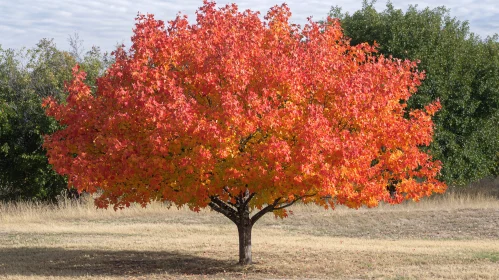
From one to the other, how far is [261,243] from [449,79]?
19.5m

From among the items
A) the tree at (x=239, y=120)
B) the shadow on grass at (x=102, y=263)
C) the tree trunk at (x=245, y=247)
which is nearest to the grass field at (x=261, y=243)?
the shadow on grass at (x=102, y=263)

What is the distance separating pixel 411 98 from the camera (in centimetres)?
4038

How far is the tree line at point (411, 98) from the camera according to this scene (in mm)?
39812

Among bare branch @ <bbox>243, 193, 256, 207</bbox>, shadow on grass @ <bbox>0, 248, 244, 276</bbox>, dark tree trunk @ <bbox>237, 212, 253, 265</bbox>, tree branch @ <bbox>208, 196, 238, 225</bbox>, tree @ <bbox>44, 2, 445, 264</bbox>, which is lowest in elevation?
shadow on grass @ <bbox>0, 248, 244, 276</bbox>

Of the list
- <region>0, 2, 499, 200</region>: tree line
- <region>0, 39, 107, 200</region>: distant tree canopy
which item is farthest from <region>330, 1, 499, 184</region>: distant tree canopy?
<region>0, 39, 107, 200</region>: distant tree canopy

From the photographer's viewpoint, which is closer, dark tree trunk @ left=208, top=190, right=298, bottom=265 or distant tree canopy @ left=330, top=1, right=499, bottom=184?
dark tree trunk @ left=208, top=190, right=298, bottom=265

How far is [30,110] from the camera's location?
39844mm

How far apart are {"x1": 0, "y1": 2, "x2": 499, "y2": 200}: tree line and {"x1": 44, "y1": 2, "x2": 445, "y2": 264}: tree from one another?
20364mm

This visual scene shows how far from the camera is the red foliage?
668 inches

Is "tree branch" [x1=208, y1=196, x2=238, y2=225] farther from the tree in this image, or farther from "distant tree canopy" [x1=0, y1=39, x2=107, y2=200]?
"distant tree canopy" [x1=0, y1=39, x2=107, y2=200]

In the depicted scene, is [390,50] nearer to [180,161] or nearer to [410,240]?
[410,240]

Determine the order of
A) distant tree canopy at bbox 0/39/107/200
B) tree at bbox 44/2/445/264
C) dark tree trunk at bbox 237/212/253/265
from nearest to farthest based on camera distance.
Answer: tree at bbox 44/2/445/264 → dark tree trunk at bbox 237/212/253/265 → distant tree canopy at bbox 0/39/107/200

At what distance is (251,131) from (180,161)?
1.86m

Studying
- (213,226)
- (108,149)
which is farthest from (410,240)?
(108,149)
